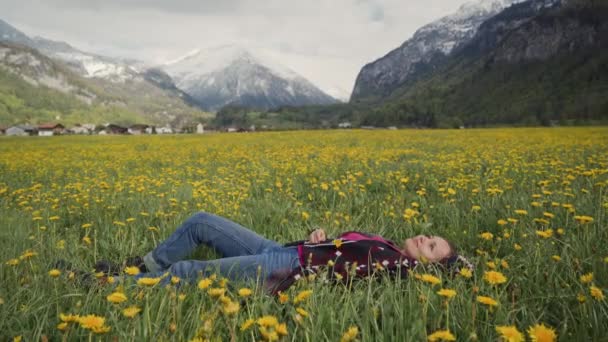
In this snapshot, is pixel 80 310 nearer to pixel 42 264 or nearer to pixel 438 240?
pixel 42 264

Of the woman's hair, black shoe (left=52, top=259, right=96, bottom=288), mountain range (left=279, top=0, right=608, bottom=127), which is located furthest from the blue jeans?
mountain range (left=279, top=0, right=608, bottom=127)

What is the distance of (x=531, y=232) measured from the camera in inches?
119

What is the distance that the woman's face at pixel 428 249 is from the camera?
9.39ft

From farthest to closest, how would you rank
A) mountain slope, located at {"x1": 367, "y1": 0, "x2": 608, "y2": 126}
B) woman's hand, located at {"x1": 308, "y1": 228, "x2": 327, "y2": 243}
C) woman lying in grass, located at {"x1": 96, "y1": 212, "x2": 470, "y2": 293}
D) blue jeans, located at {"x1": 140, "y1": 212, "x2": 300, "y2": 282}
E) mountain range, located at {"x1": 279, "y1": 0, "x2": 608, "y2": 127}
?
mountain range, located at {"x1": 279, "y1": 0, "x2": 608, "y2": 127}, mountain slope, located at {"x1": 367, "y1": 0, "x2": 608, "y2": 126}, woman's hand, located at {"x1": 308, "y1": 228, "x2": 327, "y2": 243}, blue jeans, located at {"x1": 140, "y1": 212, "x2": 300, "y2": 282}, woman lying in grass, located at {"x1": 96, "y1": 212, "x2": 470, "y2": 293}

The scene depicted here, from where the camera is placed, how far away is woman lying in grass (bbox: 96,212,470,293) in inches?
105

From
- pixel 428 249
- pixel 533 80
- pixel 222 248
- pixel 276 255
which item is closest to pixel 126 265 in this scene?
pixel 222 248

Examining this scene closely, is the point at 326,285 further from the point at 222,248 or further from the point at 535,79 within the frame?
the point at 535,79

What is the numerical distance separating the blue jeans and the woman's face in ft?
3.04

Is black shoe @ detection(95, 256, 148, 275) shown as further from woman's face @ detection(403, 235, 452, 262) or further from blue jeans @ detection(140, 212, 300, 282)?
woman's face @ detection(403, 235, 452, 262)

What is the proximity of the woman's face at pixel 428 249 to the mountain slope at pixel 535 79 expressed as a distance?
265 feet

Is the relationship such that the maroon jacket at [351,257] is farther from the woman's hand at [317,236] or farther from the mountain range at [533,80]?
the mountain range at [533,80]

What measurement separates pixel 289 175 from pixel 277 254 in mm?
4333

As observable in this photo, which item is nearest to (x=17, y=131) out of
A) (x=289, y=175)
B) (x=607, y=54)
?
(x=289, y=175)

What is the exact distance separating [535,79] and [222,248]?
14415 centimetres
